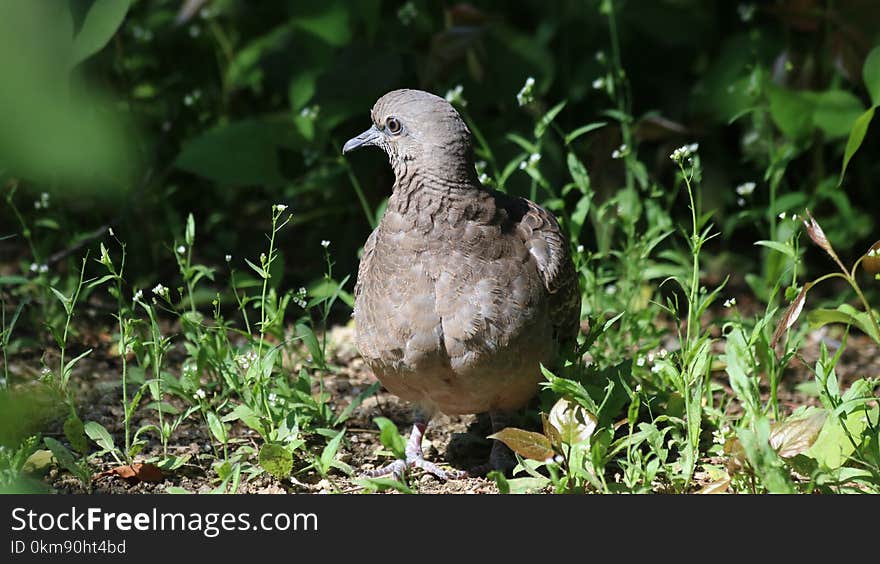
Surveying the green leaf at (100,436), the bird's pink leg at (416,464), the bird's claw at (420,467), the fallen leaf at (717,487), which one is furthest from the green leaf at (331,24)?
the fallen leaf at (717,487)

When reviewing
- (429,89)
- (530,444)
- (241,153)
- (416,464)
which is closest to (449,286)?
(530,444)

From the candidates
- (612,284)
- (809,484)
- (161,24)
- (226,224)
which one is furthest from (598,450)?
(161,24)

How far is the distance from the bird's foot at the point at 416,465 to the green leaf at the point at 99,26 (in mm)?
1708

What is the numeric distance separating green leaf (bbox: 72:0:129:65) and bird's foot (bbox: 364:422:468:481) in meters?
1.71

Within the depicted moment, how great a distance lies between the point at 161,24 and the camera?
5.98 m

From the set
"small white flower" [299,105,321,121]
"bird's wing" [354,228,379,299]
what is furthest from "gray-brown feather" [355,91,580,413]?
"small white flower" [299,105,321,121]

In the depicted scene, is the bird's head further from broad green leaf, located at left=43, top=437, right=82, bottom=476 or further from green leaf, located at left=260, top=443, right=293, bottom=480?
broad green leaf, located at left=43, top=437, right=82, bottom=476

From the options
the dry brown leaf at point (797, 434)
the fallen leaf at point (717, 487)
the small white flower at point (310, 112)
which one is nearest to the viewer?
the dry brown leaf at point (797, 434)

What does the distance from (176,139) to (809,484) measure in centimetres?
396

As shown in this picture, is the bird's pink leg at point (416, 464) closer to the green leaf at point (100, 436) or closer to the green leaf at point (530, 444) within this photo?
the green leaf at point (530, 444)

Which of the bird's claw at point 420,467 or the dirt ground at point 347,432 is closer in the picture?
the dirt ground at point 347,432

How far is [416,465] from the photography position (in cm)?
376

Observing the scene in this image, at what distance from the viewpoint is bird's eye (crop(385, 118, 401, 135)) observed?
354 cm

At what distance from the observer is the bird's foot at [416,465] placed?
11.8ft
